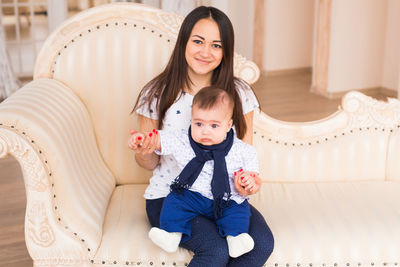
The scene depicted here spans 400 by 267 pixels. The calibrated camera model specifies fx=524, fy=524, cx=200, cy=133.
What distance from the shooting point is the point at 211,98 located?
166 centimetres

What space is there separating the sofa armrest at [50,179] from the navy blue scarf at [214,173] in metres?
0.31

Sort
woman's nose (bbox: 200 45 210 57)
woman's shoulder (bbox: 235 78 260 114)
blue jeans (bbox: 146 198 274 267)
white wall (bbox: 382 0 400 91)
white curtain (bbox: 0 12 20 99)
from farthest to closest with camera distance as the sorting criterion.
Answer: white wall (bbox: 382 0 400 91) < white curtain (bbox: 0 12 20 99) < woman's shoulder (bbox: 235 78 260 114) < woman's nose (bbox: 200 45 210 57) < blue jeans (bbox: 146 198 274 267)

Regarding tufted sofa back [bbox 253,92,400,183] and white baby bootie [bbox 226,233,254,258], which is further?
tufted sofa back [bbox 253,92,400,183]

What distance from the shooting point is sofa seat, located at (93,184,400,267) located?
1.64 m

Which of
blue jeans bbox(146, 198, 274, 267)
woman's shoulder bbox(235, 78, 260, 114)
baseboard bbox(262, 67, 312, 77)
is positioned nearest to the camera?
blue jeans bbox(146, 198, 274, 267)

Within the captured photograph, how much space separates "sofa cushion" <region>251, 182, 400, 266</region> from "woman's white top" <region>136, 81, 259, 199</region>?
34cm

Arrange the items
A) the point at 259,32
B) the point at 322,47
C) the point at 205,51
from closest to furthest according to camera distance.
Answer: the point at 205,51, the point at 322,47, the point at 259,32

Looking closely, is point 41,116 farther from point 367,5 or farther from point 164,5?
point 367,5

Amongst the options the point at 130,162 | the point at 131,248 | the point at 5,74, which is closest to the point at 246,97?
the point at 130,162

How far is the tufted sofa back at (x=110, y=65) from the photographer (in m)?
2.11

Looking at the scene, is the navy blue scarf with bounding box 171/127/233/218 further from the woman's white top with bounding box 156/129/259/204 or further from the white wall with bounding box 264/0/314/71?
the white wall with bounding box 264/0/314/71

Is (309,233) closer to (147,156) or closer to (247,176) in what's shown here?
(247,176)

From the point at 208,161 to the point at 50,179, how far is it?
1.65 feet

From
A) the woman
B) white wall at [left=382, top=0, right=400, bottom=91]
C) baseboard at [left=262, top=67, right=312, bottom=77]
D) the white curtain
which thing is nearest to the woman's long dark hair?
the woman
